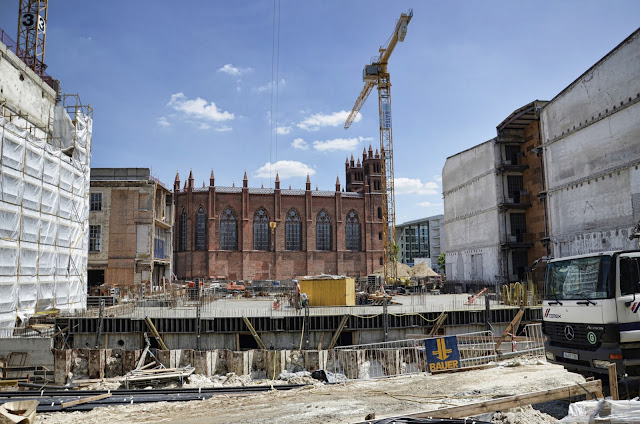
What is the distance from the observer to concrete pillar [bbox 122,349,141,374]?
18578 millimetres

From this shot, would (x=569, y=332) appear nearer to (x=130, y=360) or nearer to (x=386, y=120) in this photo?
(x=130, y=360)

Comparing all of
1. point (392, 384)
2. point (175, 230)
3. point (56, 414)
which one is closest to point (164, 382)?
point (56, 414)

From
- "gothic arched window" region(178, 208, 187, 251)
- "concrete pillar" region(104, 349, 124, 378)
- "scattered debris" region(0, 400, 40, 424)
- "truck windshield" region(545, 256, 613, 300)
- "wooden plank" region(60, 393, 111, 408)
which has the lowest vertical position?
"concrete pillar" region(104, 349, 124, 378)

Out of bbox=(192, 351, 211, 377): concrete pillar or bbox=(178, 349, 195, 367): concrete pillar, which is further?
bbox=(178, 349, 195, 367): concrete pillar

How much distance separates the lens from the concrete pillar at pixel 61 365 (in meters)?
18.2

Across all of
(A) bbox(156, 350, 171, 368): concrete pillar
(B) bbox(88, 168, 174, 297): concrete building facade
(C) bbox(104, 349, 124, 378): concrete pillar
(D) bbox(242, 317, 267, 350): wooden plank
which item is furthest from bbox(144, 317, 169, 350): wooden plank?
(B) bbox(88, 168, 174, 297): concrete building facade

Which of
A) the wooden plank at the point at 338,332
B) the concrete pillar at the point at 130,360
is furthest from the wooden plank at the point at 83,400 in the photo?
the wooden plank at the point at 338,332

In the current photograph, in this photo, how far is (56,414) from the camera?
10281 millimetres

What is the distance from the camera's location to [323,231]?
66.9 meters

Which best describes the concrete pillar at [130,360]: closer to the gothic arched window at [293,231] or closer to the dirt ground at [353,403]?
the dirt ground at [353,403]

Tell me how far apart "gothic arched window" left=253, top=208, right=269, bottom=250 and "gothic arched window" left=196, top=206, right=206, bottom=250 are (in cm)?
700

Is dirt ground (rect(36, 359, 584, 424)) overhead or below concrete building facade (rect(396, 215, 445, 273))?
below

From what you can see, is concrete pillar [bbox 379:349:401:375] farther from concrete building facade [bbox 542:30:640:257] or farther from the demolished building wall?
concrete building facade [bbox 542:30:640:257]

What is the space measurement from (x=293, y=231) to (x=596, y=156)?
43.1 m
